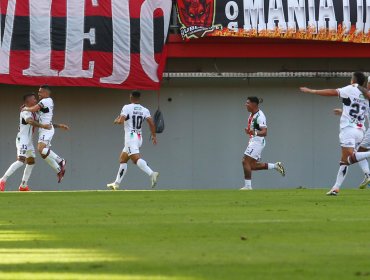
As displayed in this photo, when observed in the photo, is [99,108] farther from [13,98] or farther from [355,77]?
[355,77]

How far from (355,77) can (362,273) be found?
12.2m

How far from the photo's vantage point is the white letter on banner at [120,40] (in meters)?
31.0

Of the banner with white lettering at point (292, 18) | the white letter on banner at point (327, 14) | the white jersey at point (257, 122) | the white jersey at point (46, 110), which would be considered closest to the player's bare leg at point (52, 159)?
the white jersey at point (46, 110)

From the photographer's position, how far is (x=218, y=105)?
32.8 metres

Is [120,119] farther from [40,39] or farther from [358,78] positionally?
[358,78]

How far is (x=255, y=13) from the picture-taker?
3150 centimetres

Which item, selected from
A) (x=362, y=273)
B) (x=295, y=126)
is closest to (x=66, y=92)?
(x=295, y=126)

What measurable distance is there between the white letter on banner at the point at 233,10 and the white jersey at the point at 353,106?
1164 centimetres

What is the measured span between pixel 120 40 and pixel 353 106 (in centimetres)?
1217

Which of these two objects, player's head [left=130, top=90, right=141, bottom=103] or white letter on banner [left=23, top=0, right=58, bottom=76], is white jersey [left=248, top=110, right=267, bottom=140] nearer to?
player's head [left=130, top=90, right=141, bottom=103]

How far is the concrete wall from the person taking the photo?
3234 centimetres

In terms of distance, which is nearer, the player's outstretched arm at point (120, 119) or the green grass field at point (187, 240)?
the green grass field at point (187, 240)

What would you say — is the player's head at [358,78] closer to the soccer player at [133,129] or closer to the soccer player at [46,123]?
the soccer player at [133,129]

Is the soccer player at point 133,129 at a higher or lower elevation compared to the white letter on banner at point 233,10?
lower
